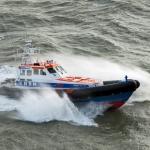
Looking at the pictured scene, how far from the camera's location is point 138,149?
23078mm

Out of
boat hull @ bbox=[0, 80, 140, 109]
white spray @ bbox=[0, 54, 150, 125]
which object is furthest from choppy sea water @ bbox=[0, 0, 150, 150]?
boat hull @ bbox=[0, 80, 140, 109]

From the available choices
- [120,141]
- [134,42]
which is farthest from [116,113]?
[134,42]

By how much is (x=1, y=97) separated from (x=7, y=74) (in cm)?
194

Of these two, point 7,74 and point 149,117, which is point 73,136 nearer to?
point 149,117

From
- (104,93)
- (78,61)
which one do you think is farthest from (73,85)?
(78,61)

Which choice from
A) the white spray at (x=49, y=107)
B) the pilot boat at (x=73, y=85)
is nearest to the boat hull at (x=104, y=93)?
the pilot boat at (x=73, y=85)

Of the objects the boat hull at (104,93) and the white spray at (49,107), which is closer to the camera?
the boat hull at (104,93)

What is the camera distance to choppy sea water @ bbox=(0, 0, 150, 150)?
24.0 m

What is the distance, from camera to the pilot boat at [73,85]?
2544 cm

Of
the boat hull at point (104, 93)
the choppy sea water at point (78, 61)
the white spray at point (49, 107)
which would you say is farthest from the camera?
the white spray at point (49, 107)

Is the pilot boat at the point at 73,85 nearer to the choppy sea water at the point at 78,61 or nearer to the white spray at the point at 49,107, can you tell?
the white spray at the point at 49,107

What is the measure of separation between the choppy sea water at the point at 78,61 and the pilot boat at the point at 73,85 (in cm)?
53

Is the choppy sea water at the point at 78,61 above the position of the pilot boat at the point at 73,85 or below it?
below

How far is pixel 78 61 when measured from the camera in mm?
33094
